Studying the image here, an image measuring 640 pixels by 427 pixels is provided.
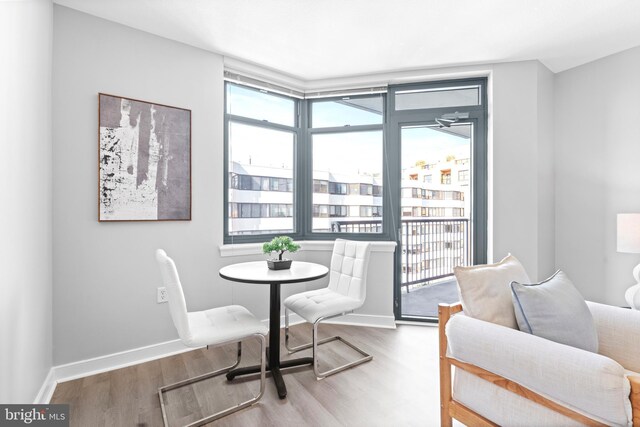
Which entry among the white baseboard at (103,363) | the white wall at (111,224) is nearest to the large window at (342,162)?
the white wall at (111,224)

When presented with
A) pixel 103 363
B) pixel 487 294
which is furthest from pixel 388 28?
pixel 103 363

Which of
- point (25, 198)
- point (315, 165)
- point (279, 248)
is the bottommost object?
point (279, 248)

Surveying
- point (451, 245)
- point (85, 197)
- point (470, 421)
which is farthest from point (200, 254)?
point (451, 245)

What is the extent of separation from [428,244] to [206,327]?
250 cm

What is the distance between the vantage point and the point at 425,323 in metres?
3.31

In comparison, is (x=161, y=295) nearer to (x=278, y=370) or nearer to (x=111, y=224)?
(x=111, y=224)

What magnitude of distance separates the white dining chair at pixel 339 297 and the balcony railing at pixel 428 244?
72 cm

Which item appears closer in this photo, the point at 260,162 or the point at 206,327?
the point at 206,327

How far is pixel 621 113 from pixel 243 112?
11.6ft

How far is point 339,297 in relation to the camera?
2.59 m

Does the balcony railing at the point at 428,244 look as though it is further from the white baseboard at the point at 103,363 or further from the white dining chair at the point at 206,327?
the white baseboard at the point at 103,363

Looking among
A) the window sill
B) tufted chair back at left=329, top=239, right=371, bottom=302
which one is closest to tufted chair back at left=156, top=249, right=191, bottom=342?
the window sill

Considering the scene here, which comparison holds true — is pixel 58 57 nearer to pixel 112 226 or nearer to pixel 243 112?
pixel 112 226

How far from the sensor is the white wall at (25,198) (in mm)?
1394
